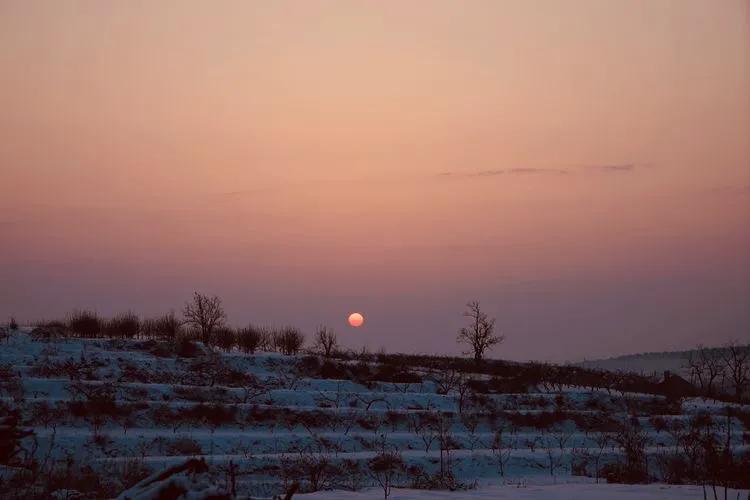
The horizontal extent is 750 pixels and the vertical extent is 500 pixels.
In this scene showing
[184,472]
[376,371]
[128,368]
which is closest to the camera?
[184,472]

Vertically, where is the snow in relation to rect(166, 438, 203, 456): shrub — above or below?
above

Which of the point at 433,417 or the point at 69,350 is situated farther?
the point at 69,350

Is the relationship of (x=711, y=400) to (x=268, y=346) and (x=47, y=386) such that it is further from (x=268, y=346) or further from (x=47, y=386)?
(x=47, y=386)

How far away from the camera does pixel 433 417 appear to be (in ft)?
76.2

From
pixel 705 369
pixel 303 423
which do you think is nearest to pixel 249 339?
pixel 303 423

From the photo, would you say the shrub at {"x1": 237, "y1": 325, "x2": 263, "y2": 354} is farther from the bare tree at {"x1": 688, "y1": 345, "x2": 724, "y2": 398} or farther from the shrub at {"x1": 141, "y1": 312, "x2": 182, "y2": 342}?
the bare tree at {"x1": 688, "y1": 345, "x2": 724, "y2": 398}

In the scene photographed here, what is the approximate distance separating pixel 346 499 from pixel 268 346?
1113 inches

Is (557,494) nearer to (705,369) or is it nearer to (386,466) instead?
(386,466)

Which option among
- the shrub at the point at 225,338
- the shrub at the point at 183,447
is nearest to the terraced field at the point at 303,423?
the shrub at the point at 183,447

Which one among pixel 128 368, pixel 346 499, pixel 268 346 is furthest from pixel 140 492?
pixel 268 346

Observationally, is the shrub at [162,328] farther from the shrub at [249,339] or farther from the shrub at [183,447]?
the shrub at [183,447]

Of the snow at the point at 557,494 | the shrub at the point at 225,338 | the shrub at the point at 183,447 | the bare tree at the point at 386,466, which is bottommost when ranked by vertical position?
the bare tree at the point at 386,466

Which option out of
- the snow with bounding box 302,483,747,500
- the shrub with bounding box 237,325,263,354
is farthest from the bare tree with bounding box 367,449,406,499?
the shrub with bounding box 237,325,263,354

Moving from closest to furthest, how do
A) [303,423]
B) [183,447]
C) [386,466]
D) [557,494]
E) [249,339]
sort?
1. [557,494]
2. [386,466]
3. [183,447]
4. [303,423]
5. [249,339]
